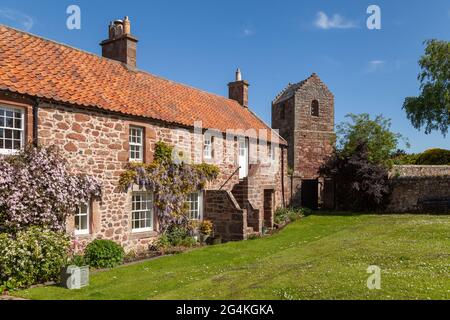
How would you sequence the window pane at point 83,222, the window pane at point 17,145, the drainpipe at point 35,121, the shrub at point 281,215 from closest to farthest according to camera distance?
the window pane at point 17,145 → the drainpipe at point 35,121 → the window pane at point 83,222 → the shrub at point 281,215

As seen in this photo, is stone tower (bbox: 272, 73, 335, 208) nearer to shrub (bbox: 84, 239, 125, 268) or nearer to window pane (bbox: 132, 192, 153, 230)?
window pane (bbox: 132, 192, 153, 230)

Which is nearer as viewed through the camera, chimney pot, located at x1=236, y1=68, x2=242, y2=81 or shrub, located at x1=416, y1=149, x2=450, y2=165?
chimney pot, located at x1=236, y1=68, x2=242, y2=81

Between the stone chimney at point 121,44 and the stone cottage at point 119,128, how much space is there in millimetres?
47

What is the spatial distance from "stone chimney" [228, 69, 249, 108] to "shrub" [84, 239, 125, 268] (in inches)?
673

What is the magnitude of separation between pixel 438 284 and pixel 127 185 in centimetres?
1030

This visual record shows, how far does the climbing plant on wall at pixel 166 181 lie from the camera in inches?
583

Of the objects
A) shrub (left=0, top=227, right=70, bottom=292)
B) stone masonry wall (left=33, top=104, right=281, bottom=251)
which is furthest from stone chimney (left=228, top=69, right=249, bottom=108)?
shrub (left=0, top=227, right=70, bottom=292)

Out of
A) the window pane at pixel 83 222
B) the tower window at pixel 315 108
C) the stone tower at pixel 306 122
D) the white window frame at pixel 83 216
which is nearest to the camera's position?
the white window frame at pixel 83 216

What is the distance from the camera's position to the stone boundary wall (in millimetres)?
24562

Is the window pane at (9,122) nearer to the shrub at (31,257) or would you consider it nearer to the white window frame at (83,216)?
the shrub at (31,257)

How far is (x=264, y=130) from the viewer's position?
25.4 meters

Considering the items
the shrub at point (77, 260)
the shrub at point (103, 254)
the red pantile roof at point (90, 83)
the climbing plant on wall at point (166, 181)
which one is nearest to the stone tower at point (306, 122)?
the red pantile roof at point (90, 83)
